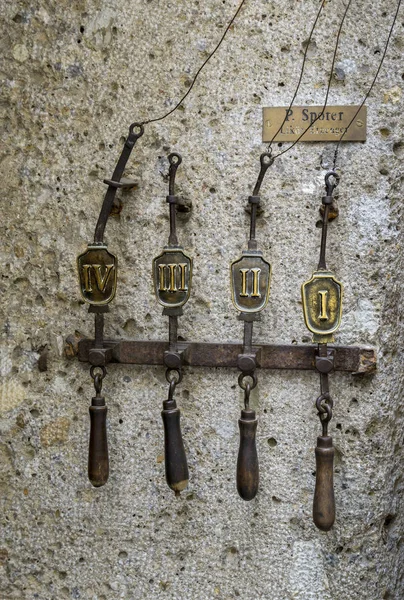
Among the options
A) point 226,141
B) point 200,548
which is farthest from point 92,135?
point 200,548

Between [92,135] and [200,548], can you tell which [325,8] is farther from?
[200,548]

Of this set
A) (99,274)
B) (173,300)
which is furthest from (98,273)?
(173,300)

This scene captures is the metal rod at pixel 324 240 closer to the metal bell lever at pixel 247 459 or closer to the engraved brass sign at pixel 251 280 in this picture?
the engraved brass sign at pixel 251 280

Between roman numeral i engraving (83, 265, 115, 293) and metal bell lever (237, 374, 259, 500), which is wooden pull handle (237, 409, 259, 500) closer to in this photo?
metal bell lever (237, 374, 259, 500)

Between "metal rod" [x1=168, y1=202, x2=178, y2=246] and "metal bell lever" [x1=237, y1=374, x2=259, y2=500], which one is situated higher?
"metal rod" [x1=168, y1=202, x2=178, y2=246]

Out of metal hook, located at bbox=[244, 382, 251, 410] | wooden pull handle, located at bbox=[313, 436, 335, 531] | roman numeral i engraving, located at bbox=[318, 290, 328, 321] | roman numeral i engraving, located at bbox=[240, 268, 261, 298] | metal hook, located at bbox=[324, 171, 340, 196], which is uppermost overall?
metal hook, located at bbox=[324, 171, 340, 196]

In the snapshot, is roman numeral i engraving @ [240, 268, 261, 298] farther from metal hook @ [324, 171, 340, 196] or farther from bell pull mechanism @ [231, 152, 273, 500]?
metal hook @ [324, 171, 340, 196]

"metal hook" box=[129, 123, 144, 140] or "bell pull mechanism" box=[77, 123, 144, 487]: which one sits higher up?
"metal hook" box=[129, 123, 144, 140]

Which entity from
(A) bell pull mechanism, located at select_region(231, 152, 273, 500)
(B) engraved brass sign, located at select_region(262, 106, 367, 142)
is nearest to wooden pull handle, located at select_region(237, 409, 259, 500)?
(A) bell pull mechanism, located at select_region(231, 152, 273, 500)

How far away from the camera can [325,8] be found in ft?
3.26

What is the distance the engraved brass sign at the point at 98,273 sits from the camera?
998 mm

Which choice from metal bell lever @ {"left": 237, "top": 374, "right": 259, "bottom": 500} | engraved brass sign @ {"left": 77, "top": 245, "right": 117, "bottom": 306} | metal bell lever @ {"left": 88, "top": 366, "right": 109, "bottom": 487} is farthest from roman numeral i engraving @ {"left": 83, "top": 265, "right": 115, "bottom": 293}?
metal bell lever @ {"left": 237, "top": 374, "right": 259, "bottom": 500}

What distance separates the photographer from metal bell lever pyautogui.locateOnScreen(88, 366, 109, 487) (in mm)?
1012

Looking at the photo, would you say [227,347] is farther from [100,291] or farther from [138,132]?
[138,132]
